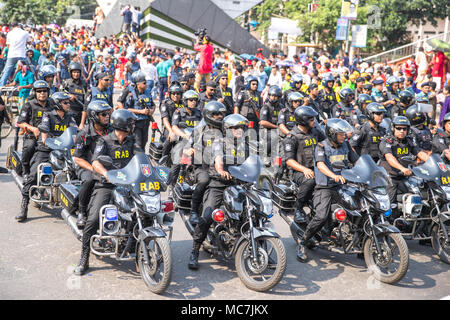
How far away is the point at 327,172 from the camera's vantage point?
20.9 ft

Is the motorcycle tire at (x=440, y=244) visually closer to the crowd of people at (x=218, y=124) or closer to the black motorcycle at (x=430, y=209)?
the black motorcycle at (x=430, y=209)

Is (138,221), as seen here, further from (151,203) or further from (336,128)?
(336,128)

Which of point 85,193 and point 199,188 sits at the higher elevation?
point 199,188

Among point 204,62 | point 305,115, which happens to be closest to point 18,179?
point 305,115

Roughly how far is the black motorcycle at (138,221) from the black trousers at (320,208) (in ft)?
5.77

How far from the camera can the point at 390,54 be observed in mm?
32844

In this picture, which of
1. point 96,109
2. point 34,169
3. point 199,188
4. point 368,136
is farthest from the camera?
point 368,136

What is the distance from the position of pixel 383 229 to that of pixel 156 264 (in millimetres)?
2480

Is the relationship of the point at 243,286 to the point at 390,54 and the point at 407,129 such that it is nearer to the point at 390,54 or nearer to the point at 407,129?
the point at 407,129

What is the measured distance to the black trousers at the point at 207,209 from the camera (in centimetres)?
599

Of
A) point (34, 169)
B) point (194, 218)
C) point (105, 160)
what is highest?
point (105, 160)

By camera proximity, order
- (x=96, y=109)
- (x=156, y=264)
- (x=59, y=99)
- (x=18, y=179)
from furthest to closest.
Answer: (x=18, y=179)
(x=59, y=99)
(x=96, y=109)
(x=156, y=264)

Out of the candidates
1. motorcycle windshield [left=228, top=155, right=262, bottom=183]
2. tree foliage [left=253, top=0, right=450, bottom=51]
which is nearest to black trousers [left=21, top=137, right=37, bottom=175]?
motorcycle windshield [left=228, top=155, right=262, bottom=183]

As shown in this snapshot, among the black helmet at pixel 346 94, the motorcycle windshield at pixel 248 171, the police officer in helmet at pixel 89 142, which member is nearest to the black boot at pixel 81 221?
the police officer in helmet at pixel 89 142
